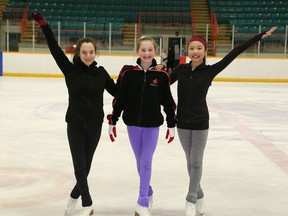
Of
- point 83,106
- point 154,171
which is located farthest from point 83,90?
point 154,171

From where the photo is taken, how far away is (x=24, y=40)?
16.3 metres

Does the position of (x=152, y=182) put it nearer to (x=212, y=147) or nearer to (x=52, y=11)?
(x=212, y=147)

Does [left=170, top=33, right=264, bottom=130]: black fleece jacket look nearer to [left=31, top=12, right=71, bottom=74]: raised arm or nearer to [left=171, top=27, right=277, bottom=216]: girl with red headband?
[left=171, top=27, right=277, bottom=216]: girl with red headband

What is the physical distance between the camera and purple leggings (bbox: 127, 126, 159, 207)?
291cm

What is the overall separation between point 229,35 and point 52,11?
8183mm

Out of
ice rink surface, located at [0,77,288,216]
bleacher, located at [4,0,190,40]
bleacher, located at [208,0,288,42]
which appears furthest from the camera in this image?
bleacher, located at [4,0,190,40]

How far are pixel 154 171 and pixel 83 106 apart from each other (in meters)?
1.46

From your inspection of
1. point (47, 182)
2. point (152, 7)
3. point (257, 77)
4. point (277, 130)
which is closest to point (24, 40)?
point (152, 7)

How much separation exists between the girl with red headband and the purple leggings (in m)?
0.21

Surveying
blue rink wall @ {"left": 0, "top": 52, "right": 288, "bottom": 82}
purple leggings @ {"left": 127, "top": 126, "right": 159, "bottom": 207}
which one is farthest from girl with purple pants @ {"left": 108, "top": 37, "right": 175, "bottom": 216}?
blue rink wall @ {"left": 0, "top": 52, "right": 288, "bottom": 82}

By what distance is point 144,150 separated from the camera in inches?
116

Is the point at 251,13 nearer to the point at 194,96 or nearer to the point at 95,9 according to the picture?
the point at 95,9

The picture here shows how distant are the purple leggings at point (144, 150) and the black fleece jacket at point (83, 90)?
266 millimetres

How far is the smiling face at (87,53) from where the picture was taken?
2846 mm
